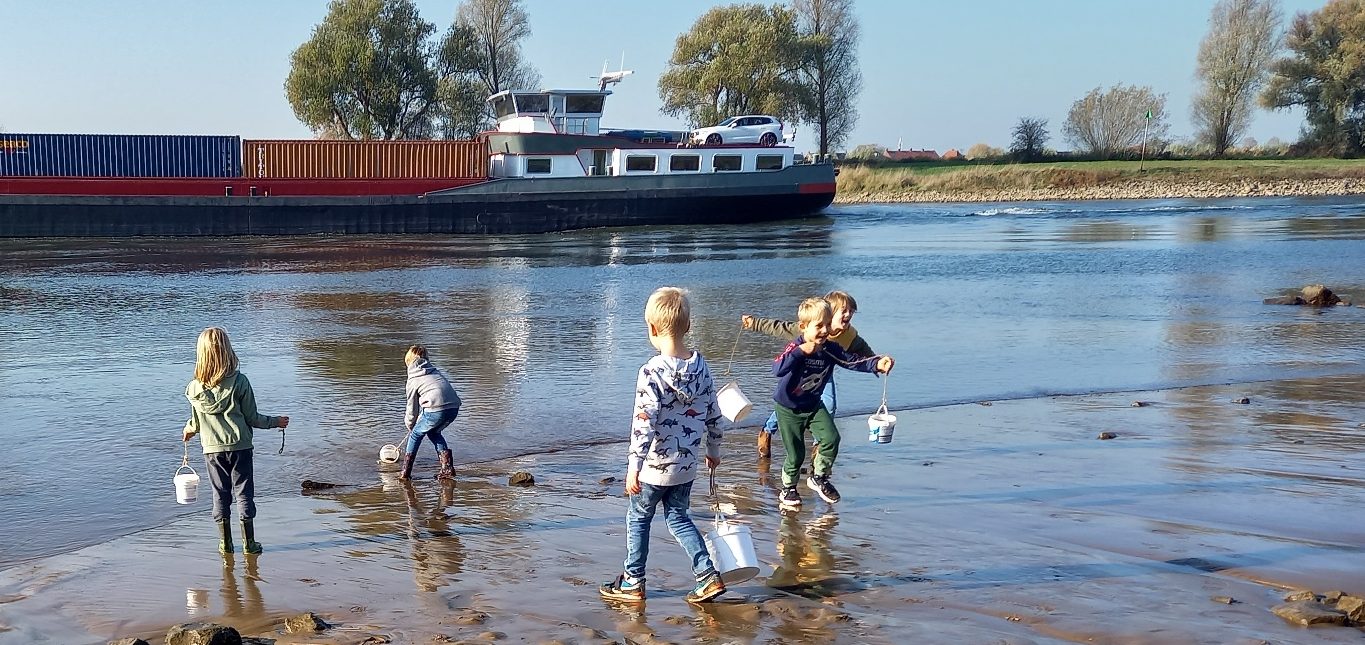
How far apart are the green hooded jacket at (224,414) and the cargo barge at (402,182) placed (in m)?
33.4

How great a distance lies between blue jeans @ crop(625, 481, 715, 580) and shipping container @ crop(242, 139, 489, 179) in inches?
1414

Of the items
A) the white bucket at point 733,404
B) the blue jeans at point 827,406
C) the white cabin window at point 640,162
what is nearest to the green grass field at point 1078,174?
the white cabin window at point 640,162

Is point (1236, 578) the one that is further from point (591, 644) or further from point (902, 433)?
point (902, 433)

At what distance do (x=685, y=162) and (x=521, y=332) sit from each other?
2680 cm

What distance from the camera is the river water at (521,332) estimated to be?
8.10 metres

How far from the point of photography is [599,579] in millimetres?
5023

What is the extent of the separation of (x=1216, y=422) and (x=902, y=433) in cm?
218

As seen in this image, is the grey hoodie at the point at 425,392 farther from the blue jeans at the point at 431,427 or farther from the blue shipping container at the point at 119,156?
the blue shipping container at the point at 119,156

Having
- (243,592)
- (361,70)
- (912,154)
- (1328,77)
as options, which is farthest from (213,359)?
(912,154)

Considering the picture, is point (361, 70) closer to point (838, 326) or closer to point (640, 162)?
point (640, 162)

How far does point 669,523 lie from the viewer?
4891mm

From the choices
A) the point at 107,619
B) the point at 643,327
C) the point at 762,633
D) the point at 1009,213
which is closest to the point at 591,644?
the point at 762,633

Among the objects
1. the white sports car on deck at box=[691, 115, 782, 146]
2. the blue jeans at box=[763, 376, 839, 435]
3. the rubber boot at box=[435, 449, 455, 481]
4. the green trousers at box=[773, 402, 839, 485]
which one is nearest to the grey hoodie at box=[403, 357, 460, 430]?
the rubber boot at box=[435, 449, 455, 481]

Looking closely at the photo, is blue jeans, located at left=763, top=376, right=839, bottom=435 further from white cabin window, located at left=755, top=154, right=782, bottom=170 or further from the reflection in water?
white cabin window, located at left=755, top=154, right=782, bottom=170
